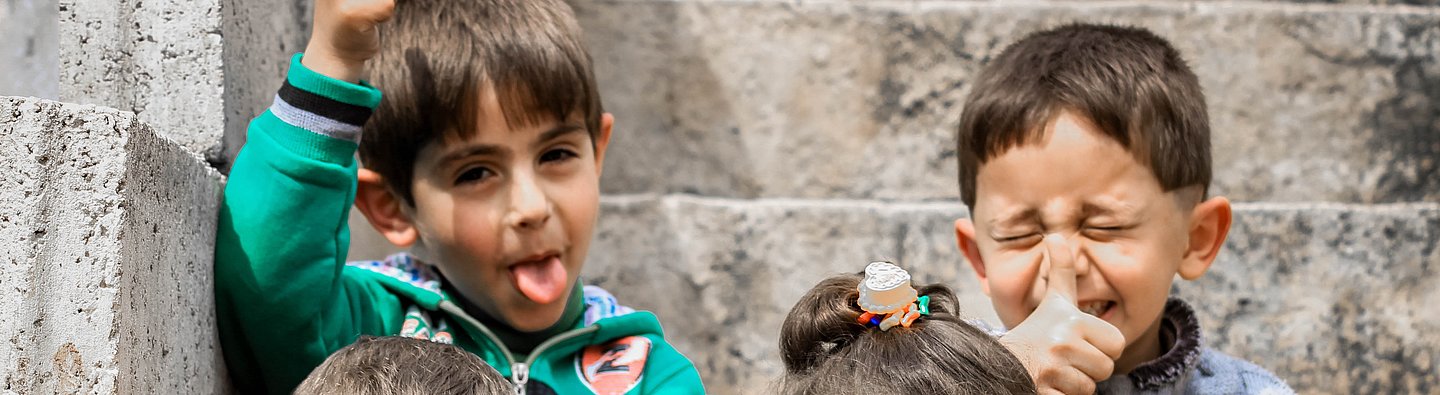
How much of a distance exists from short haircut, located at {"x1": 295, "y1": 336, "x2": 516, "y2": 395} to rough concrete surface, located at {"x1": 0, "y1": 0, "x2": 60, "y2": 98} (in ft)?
2.74

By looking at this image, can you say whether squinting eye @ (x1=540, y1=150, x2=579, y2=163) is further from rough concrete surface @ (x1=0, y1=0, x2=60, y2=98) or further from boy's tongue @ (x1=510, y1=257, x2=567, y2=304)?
rough concrete surface @ (x1=0, y1=0, x2=60, y2=98)

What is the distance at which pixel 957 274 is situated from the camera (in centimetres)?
270

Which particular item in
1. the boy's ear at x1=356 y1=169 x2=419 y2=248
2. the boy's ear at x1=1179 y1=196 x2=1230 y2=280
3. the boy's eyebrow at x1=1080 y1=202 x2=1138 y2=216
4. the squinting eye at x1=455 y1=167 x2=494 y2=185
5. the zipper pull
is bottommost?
the zipper pull

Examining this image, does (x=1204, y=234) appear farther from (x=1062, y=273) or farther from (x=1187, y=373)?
(x=1062, y=273)

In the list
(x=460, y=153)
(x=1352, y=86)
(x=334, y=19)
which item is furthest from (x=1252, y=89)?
(x=334, y=19)

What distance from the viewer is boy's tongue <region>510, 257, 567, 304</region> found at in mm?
1962

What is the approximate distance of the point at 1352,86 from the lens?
277 centimetres

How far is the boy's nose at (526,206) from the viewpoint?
1903 millimetres

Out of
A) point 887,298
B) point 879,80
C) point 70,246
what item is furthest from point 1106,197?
point 70,246

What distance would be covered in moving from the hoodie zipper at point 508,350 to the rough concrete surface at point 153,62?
1.52 ft

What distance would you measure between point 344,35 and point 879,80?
1426 mm

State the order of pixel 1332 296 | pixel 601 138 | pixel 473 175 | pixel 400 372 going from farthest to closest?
pixel 1332 296
pixel 601 138
pixel 473 175
pixel 400 372

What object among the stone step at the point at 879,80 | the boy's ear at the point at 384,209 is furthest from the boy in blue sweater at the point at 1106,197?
the boy's ear at the point at 384,209

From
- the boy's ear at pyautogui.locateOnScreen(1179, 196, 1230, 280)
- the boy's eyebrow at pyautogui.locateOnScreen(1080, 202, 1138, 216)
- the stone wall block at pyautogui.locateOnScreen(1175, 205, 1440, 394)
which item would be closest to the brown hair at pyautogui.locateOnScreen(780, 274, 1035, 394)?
the boy's eyebrow at pyautogui.locateOnScreen(1080, 202, 1138, 216)
